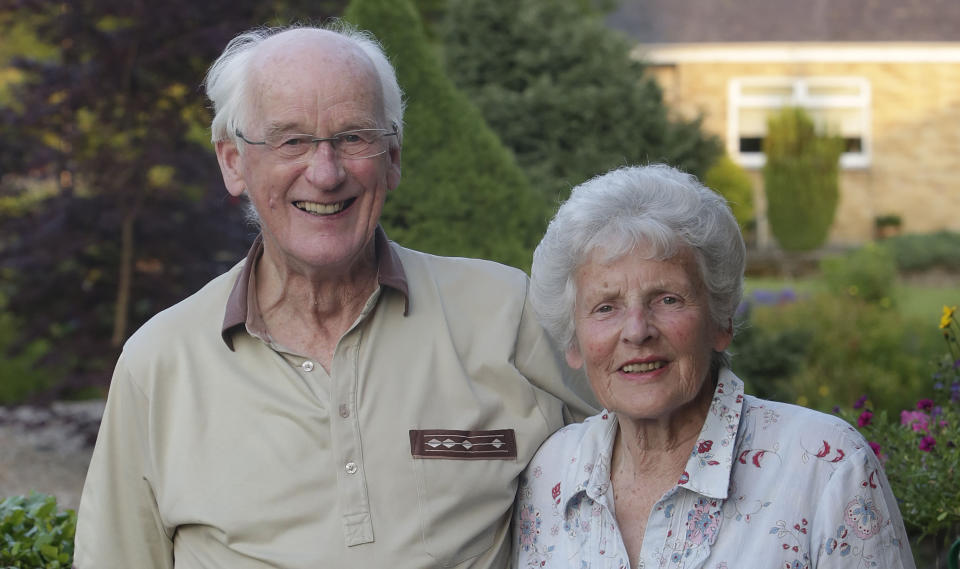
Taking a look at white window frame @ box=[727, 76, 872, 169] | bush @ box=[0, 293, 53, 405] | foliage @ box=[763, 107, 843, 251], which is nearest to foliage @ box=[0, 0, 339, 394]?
bush @ box=[0, 293, 53, 405]

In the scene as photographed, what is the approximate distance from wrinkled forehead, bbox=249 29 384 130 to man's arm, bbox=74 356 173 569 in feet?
2.43

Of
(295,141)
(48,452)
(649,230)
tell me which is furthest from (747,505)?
(48,452)

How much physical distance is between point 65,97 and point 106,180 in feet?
2.01

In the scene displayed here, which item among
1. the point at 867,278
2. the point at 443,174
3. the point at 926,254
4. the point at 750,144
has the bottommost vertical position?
the point at 926,254

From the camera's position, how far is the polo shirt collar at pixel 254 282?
259cm

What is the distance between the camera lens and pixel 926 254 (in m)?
16.2

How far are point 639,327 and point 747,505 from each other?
1.39 ft

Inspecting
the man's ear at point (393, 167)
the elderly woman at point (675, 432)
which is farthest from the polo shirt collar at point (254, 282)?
the elderly woman at point (675, 432)

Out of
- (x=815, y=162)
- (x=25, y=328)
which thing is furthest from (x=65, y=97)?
(x=815, y=162)

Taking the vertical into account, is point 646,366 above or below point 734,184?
above

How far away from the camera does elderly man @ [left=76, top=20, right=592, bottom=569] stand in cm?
247

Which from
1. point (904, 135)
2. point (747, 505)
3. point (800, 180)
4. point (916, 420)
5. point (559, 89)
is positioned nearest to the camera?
point (747, 505)

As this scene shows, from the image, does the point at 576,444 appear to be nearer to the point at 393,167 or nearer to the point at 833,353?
the point at 393,167

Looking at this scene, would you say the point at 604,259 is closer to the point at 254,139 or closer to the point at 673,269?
the point at 673,269
